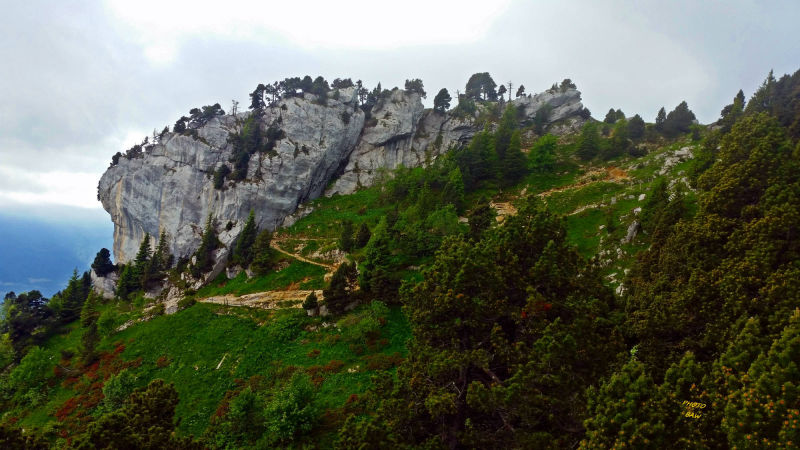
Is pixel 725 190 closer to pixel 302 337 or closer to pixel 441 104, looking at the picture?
pixel 302 337

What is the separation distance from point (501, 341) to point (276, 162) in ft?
195

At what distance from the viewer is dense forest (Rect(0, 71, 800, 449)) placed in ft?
33.5

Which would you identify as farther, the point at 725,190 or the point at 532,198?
the point at 725,190

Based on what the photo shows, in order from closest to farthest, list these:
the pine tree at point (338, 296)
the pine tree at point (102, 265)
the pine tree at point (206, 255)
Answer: the pine tree at point (338, 296), the pine tree at point (206, 255), the pine tree at point (102, 265)

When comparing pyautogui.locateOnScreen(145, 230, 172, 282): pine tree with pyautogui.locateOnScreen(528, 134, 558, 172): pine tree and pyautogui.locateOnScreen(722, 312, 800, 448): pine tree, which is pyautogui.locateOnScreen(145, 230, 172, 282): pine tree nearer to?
pyautogui.locateOnScreen(528, 134, 558, 172): pine tree

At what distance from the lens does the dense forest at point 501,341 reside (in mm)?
10203

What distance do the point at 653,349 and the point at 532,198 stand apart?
7.95m

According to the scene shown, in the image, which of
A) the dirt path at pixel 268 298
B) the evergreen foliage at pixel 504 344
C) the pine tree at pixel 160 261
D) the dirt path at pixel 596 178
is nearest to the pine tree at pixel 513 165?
the dirt path at pixel 596 178

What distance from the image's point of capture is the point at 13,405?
30.4 metres

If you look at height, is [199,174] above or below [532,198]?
above

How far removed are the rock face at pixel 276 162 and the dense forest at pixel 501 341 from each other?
69.8ft

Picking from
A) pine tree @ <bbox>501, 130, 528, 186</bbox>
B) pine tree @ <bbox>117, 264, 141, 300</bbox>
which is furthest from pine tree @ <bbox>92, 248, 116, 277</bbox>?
pine tree @ <bbox>501, 130, 528, 186</bbox>

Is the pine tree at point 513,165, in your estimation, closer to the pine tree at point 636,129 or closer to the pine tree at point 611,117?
the pine tree at point 636,129

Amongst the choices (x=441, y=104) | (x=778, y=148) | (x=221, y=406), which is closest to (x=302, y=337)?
(x=221, y=406)
